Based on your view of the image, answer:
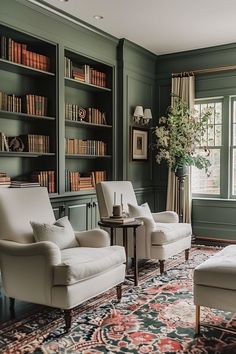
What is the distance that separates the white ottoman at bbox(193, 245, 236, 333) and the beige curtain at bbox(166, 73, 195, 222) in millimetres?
3296

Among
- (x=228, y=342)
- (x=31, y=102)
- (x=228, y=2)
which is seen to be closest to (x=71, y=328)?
(x=228, y=342)

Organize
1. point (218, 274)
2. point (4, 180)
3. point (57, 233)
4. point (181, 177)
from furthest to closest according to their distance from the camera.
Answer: point (181, 177), point (4, 180), point (57, 233), point (218, 274)

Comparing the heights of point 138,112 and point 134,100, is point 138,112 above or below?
→ below

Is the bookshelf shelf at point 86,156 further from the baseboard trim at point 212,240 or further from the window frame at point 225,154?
the baseboard trim at point 212,240

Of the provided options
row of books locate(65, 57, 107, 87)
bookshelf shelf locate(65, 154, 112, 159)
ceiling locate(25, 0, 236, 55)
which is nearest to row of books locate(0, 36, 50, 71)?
row of books locate(65, 57, 107, 87)

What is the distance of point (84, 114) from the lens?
5.31 metres

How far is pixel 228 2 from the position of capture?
4312mm

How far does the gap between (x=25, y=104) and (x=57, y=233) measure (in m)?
1.70

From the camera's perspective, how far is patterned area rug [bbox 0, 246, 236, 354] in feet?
8.46

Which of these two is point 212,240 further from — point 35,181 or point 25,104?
point 25,104

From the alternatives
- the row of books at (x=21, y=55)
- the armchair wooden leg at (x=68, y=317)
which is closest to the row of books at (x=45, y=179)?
the row of books at (x=21, y=55)

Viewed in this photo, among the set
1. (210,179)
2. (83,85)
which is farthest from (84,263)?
(210,179)

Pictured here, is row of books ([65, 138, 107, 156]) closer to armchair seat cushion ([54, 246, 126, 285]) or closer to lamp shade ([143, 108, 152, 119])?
lamp shade ([143, 108, 152, 119])

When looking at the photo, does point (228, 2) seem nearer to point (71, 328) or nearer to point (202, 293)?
point (202, 293)
